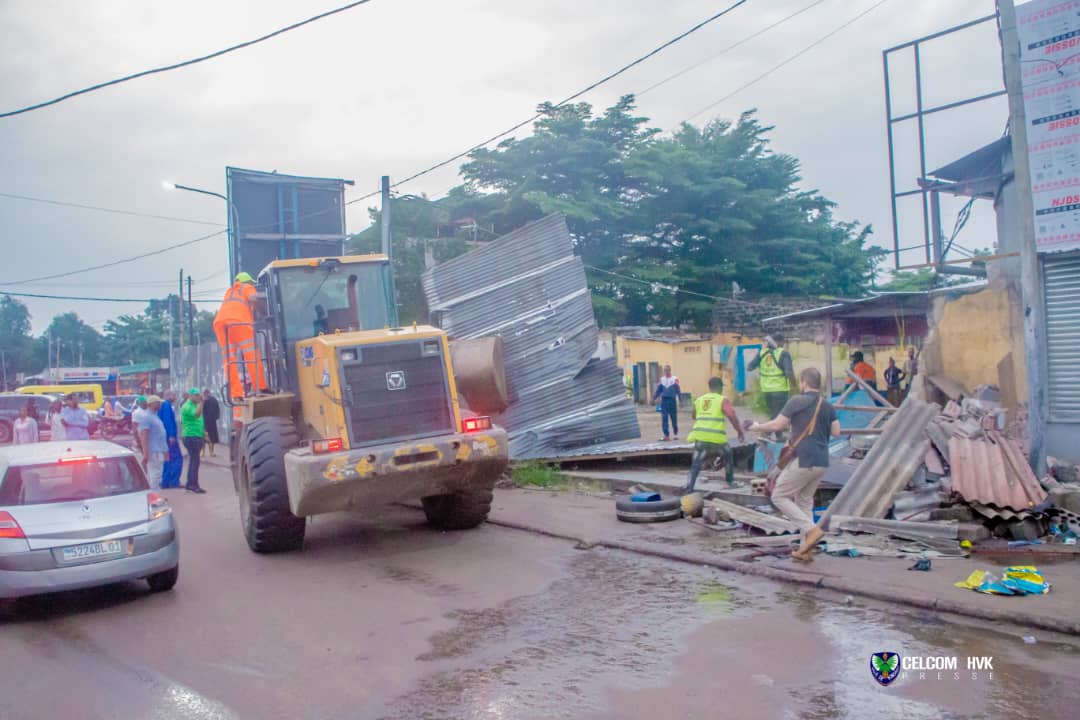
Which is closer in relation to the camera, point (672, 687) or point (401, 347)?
point (672, 687)

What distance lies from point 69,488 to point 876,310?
14071 mm

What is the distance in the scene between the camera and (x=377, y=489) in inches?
325

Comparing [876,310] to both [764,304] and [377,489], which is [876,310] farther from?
[764,304]

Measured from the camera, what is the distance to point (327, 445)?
321 inches

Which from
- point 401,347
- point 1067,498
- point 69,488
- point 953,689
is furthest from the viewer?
point 401,347

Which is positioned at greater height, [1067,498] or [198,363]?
[198,363]

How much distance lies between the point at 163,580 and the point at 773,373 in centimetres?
864

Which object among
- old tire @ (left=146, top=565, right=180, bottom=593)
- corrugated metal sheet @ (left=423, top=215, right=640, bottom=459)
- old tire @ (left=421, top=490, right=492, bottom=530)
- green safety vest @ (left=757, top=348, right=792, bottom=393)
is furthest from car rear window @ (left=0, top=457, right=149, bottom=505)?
green safety vest @ (left=757, top=348, right=792, bottom=393)

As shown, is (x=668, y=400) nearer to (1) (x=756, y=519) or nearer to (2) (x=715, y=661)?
(1) (x=756, y=519)

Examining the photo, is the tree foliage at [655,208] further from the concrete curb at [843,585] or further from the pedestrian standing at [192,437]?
the concrete curb at [843,585]

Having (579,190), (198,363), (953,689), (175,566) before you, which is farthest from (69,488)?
(579,190)

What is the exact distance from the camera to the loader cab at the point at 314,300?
9.54m

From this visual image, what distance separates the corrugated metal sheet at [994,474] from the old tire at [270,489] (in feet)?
21.6

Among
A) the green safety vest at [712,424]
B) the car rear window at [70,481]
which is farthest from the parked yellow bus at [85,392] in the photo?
the green safety vest at [712,424]
